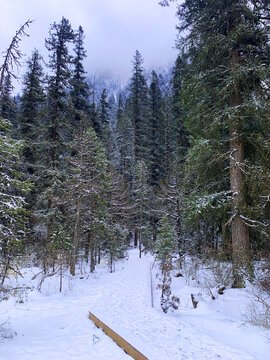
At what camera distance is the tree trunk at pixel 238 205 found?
6.22 metres

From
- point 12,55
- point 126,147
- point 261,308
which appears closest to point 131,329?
point 261,308

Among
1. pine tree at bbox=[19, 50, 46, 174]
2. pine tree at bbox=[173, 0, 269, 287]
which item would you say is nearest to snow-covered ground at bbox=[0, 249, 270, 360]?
pine tree at bbox=[173, 0, 269, 287]

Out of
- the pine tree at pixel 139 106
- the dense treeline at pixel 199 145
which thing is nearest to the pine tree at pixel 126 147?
the pine tree at pixel 139 106

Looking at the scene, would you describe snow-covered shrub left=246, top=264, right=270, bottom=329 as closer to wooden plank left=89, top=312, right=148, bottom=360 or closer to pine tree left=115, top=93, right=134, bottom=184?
wooden plank left=89, top=312, right=148, bottom=360

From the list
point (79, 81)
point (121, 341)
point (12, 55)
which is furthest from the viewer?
point (79, 81)

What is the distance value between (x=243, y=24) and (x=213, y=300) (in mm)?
9062

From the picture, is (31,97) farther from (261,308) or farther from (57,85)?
(261,308)

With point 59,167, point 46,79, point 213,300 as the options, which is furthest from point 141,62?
point 213,300

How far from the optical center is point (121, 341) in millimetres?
Answer: 3941

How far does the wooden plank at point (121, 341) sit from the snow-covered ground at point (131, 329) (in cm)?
8

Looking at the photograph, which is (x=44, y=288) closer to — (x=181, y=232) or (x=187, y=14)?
(x=181, y=232)

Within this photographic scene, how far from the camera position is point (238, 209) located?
6945 millimetres

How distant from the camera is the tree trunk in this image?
6.22 metres

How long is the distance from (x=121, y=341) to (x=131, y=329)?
0.79 m
